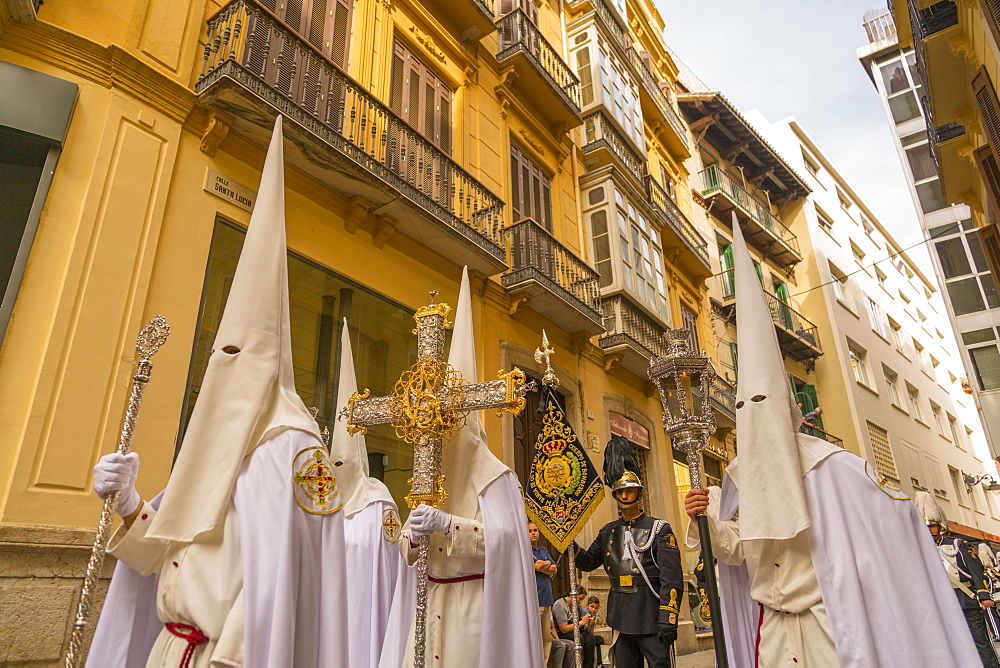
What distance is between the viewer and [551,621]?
266 inches

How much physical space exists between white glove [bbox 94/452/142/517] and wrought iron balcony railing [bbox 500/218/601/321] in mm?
7291

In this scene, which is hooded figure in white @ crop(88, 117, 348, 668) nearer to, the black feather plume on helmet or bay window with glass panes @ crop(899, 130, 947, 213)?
the black feather plume on helmet

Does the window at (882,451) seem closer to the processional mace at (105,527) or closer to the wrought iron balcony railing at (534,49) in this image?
the wrought iron balcony railing at (534,49)

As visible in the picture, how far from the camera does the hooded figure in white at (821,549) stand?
9.79 ft

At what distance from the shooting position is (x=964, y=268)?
18.3 m

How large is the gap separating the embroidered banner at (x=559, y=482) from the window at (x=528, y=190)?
6.17m

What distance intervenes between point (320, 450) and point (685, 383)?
2.63 m

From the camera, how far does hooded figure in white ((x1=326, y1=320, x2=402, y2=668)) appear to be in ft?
13.6

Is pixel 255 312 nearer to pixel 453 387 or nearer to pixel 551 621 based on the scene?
pixel 453 387

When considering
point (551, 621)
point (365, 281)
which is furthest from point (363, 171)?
point (551, 621)

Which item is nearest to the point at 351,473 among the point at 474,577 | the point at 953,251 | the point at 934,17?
the point at 474,577

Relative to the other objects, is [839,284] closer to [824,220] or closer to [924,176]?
[824,220]

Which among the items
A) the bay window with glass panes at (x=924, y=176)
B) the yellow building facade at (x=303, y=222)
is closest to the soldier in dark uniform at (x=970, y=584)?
the yellow building facade at (x=303, y=222)

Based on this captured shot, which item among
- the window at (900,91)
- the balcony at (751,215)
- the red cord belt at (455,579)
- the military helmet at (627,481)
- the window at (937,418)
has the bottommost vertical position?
the red cord belt at (455,579)
